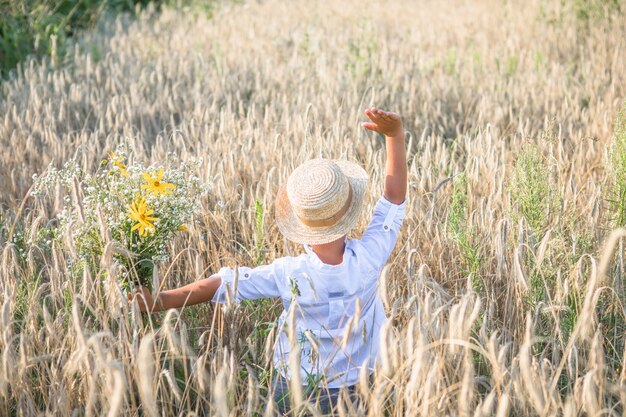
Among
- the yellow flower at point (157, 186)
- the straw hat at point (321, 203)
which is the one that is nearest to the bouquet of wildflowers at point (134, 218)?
the yellow flower at point (157, 186)

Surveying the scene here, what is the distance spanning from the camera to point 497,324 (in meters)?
2.21

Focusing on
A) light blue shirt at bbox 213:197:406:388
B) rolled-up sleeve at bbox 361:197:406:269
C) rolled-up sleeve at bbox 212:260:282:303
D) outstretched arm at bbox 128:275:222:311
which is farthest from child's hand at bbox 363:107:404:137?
outstretched arm at bbox 128:275:222:311

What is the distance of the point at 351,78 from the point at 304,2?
12.5 feet

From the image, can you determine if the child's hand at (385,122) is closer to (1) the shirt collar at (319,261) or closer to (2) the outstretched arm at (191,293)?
(1) the shirt collar at (319,261)

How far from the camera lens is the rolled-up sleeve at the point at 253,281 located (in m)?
1.88

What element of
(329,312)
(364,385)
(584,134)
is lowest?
(584,134)

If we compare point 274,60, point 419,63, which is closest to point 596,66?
point 419,63

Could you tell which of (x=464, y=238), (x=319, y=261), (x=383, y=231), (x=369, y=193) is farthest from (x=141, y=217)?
(x=369, y=193)

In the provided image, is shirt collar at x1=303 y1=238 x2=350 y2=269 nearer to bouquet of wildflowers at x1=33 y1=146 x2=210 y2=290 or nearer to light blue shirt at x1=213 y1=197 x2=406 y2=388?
light blue shirt at x1=213 y1=197 x2=406 y2=388

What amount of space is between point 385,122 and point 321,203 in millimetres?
338

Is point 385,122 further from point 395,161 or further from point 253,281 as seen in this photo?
point 253,281

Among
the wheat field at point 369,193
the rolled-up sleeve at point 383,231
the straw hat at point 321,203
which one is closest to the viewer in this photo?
the wheat field at point 369,193

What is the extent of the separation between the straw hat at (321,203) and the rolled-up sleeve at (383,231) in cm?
10

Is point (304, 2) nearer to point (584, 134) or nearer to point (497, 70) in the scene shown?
point (497, 70)
